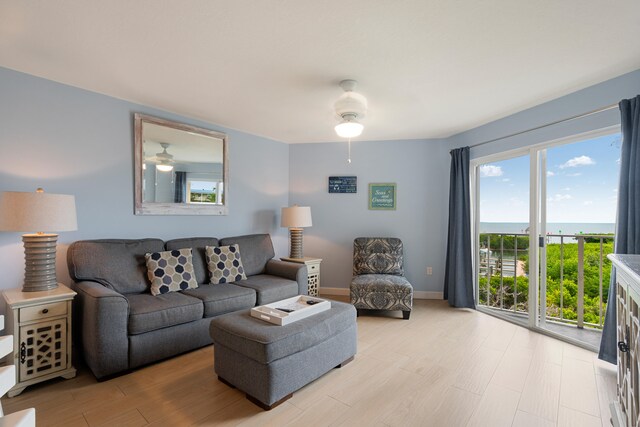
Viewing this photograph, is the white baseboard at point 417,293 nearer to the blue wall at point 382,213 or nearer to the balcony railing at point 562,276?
the blue wall at point 382,213

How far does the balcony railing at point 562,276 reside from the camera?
299 centimetres

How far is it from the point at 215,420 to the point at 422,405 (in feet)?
4.08

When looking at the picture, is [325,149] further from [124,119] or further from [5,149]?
[5,149]

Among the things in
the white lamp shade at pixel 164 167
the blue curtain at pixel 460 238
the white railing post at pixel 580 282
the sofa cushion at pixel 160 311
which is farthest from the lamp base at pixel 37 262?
the white railing post at pixel 580 282

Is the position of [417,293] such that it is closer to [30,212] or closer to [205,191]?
[205,191]

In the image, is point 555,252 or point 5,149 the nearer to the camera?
point 5,149

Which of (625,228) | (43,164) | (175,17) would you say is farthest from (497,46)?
(43,164)

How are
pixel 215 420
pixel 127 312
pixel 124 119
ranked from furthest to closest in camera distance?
1. pixel 124 119
2. pixel 127 312
3. pixel 215 420

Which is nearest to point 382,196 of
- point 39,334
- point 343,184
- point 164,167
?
point 343,184

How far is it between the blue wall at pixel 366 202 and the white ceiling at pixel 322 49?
1.27 m

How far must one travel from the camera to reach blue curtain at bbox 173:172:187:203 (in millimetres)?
3359

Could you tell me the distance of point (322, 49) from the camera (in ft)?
6.79

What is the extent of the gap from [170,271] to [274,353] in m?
1.52

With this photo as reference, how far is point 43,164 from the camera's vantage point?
2.52 meters
